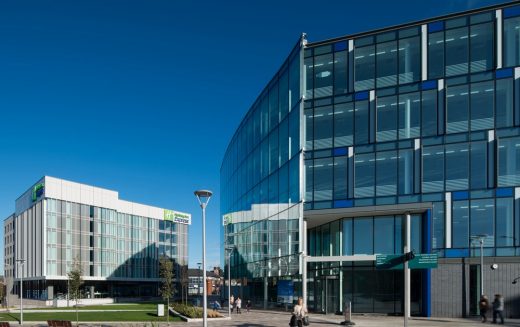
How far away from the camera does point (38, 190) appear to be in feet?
289

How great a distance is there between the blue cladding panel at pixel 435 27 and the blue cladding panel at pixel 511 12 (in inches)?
147

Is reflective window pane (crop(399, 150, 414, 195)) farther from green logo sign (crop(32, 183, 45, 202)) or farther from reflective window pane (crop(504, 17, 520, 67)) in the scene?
green logo sign (crop(32, 183, 45, 202))

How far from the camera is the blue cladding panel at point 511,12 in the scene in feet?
112

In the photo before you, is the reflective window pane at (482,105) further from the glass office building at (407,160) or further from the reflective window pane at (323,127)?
the reflective window pane at (323,127)

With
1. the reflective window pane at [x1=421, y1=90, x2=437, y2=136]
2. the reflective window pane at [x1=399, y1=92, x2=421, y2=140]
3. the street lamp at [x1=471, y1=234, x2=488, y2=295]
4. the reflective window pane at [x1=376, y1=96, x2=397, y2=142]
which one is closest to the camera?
the street lamp at [x1=471, y1=234, x2=488, y2=295]

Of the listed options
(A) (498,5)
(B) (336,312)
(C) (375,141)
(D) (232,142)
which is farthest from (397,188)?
(D) (232,142)

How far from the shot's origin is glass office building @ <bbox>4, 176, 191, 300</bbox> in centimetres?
8638

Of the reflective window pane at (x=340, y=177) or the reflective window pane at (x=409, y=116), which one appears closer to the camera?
the reflective window pane at (x=409, y=116)

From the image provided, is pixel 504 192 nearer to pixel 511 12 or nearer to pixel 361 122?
pixel 361 122

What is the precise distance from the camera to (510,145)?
33688 mm

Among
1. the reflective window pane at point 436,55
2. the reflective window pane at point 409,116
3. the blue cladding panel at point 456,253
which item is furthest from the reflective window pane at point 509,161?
the reflective window pane at point 436,55

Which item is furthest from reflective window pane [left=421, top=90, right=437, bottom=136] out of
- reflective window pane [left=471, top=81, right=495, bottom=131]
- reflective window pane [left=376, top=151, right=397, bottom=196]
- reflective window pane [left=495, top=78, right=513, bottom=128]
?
reflective window pane [left=495, top=78, right=513, bottom=128]

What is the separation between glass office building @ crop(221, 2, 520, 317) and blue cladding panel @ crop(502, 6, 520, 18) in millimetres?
129

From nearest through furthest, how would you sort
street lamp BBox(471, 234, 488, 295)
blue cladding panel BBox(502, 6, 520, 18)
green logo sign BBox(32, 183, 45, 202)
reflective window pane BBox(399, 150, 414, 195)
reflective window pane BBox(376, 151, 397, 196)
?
street lamp BBox(471, 234, 488, 295), blue cladding panel BBox(502, 6, 520, 18), reflective window pane BBox(399, 150, 414, 195), reflective window pane BBox(376, 151, 397, 196), green logo sign BBox(32, 183, 45, 202)
